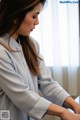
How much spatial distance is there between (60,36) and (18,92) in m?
1.52

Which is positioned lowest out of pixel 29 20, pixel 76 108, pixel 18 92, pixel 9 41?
pixel 76 108

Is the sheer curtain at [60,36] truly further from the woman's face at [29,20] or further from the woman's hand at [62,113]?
the woman's hand at [62,113]

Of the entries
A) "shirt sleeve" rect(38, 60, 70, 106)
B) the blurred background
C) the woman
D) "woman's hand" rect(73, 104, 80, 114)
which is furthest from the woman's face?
the blurred background

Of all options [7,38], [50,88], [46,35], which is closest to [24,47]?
[7,38]

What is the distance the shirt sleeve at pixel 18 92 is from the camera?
3.54 ft

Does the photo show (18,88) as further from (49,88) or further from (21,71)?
(49,88)

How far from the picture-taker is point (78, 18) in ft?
8.16

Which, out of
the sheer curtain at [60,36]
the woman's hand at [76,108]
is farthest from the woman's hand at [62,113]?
the sheer curtain at [60,36]

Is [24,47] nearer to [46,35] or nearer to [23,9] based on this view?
[23,9]

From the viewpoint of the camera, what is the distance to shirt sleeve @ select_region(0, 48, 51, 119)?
1079mm

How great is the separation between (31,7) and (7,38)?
20 centimetres

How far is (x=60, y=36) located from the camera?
251cm

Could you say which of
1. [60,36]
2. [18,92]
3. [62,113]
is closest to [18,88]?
[18,92]

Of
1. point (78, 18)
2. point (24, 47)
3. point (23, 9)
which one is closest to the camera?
point (23, 9)
